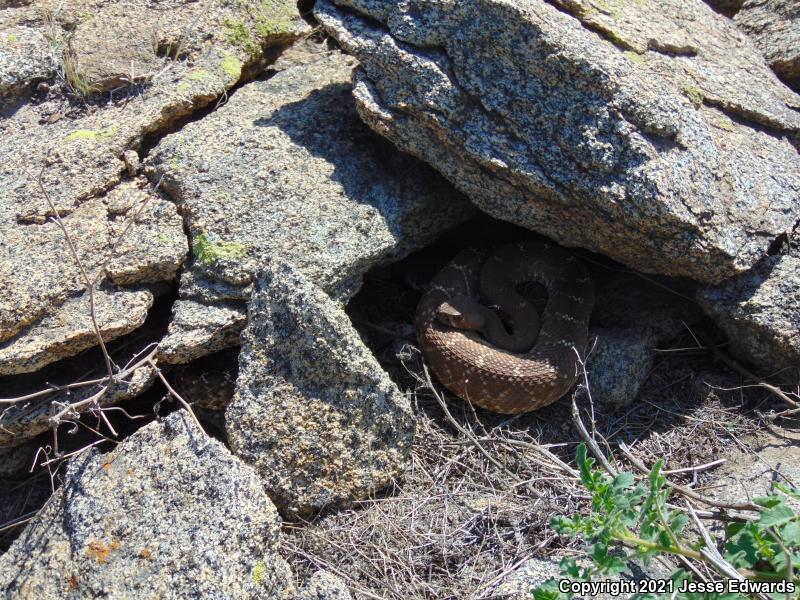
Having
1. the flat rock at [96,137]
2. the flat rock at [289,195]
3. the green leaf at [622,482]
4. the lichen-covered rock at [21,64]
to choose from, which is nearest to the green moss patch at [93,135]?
the flat rock at [96,137]

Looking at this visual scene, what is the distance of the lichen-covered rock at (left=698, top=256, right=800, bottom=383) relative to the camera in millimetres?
3930

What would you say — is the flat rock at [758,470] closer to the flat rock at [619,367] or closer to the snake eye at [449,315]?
the flat rock at [619,367]

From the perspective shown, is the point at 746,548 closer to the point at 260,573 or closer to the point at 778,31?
the point at 260,573

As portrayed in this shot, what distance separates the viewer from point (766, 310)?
3.93m

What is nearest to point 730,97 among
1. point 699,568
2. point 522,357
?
point 522,357

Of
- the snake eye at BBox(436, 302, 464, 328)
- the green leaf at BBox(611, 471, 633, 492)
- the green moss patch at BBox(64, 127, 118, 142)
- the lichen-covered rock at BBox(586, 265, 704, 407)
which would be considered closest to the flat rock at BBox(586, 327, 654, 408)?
the lichen-covered rock at BBox(586, 265, 704, 407)

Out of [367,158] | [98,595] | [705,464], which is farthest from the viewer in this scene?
[367,158]

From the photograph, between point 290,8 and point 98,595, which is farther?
point 290,8

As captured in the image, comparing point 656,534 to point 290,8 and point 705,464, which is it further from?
point 290,8

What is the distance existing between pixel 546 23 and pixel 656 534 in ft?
8.04

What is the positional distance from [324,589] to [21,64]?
3425mm

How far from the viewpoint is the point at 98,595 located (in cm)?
293

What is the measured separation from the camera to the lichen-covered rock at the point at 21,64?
4246 millimetres

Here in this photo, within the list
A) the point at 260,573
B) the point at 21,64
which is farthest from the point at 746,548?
the point at 21,64
